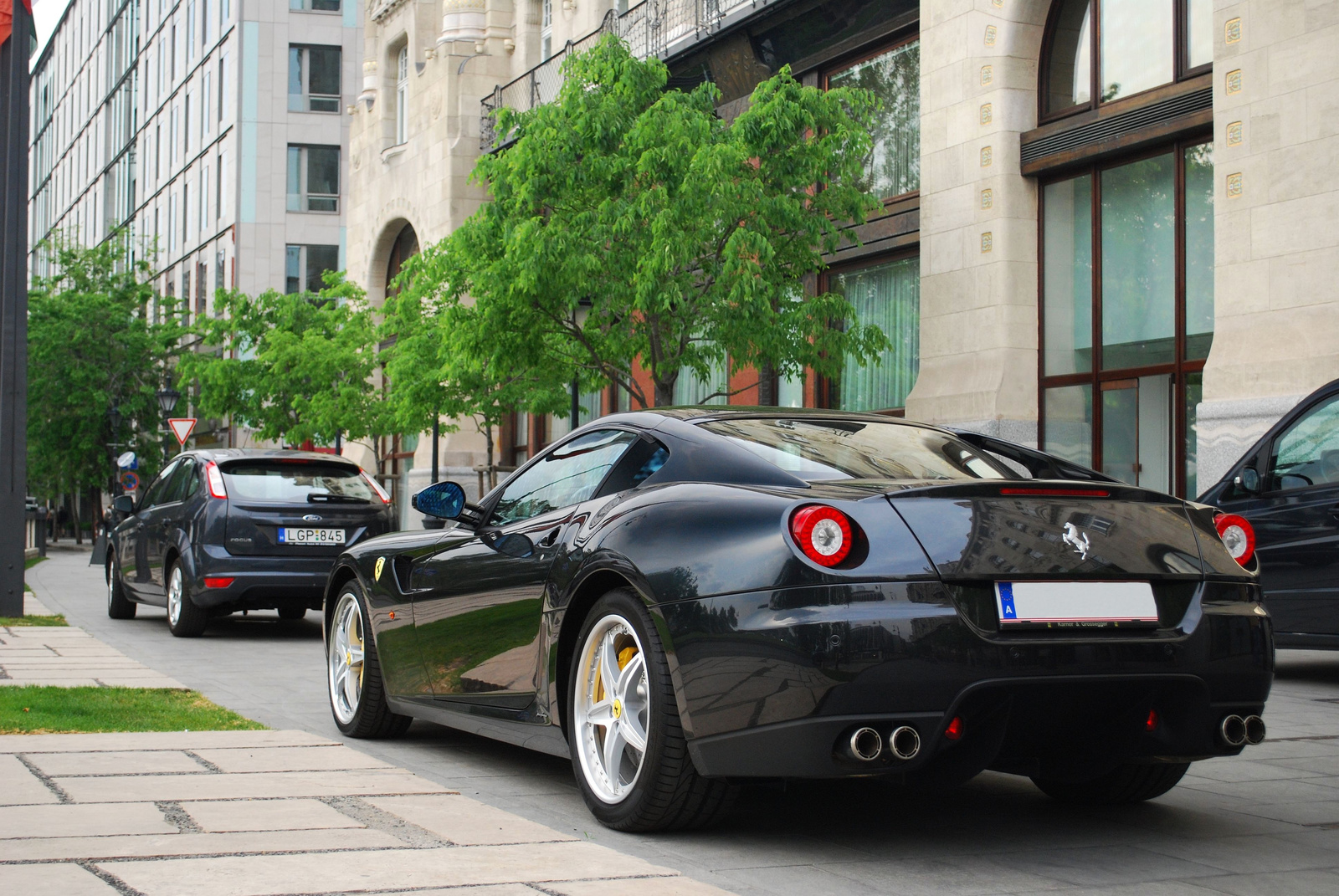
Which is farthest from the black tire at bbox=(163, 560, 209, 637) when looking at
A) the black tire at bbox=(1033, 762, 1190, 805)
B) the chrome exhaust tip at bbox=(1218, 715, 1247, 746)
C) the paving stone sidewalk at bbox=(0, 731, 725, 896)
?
the chrome exhaust tip at bbox=(1218, 715, 1247, 746)

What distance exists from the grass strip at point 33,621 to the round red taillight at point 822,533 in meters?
10.6

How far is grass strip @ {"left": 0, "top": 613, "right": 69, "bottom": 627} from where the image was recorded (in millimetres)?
13258

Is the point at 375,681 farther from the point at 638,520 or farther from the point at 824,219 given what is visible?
the point at 824,219

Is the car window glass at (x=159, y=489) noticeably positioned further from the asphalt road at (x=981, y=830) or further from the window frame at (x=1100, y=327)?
the window frame at (x=1100, y=327)

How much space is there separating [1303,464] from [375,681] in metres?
5.59

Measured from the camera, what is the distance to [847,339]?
16266 millimetres

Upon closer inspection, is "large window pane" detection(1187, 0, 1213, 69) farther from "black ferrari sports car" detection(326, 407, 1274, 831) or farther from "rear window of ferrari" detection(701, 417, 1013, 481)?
"black ferrari sports car" detection(326, 407, 1274, 831)

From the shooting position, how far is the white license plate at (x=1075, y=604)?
423 cm

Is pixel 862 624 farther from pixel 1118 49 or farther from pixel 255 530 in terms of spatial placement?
pixel 1118 49

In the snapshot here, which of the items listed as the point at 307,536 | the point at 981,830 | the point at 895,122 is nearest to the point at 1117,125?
A: the point at 895,122

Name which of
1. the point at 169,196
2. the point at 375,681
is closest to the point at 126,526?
the point at 375,681

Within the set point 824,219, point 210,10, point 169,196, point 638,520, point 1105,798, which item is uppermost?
point 210,10

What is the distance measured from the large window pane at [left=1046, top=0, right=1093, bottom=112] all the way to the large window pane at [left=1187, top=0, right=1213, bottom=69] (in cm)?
146

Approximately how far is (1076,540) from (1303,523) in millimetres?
5331
